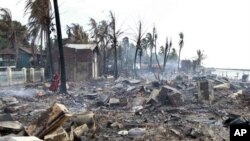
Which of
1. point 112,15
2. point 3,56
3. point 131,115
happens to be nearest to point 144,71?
point 112,15

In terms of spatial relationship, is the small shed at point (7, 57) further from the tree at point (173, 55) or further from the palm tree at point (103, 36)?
the tree at point (173, 55)

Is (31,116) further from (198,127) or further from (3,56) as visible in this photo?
(3,56)

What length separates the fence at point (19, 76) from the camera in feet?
87.4

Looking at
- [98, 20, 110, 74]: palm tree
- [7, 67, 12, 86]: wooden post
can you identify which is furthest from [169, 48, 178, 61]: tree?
[7, 67, 12, 86]: wooden post

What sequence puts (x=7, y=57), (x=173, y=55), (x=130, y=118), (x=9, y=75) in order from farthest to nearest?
(x=173, y=55)
(x=7, y=57)
(x=9, y=75)
(x=130, y=118)

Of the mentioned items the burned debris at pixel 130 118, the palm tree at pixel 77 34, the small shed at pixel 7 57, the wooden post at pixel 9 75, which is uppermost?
the palm tree at pixel 77 34

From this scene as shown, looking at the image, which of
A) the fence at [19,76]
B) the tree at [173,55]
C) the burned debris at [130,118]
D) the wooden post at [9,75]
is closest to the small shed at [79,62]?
the fence at [19,76]

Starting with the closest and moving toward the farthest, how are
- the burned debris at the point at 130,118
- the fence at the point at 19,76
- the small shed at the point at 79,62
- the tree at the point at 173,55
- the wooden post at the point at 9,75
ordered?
the burned debris at the point at 130,118, the fence at the point at 19,76, the wooden post at the point at 9,75, the small shed at the point at 79,62, the tree at the point at 173,55

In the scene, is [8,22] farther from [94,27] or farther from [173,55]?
[173,55]

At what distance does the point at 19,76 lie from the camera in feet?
95.7

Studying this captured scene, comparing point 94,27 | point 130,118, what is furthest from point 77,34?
point 130,118

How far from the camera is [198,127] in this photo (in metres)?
10.1

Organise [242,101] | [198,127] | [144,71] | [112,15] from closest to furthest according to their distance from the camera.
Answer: [198,127] < [242,101] < [112,15] < [144,71]

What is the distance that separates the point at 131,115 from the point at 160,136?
3.55m
